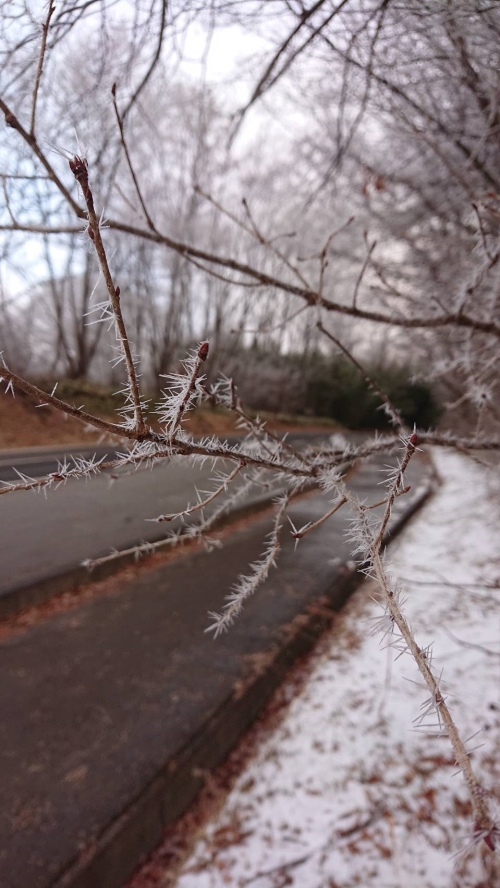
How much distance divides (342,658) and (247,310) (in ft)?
50.1

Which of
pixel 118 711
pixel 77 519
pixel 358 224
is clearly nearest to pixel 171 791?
pixel 118 711

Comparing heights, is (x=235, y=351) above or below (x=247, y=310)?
below

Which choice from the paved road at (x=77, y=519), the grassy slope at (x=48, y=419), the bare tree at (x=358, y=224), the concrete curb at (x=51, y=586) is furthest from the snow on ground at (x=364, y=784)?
the grassy slope at (x=48, y=419)

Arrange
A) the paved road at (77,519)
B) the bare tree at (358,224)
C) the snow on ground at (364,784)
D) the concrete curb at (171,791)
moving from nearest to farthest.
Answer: the bare tree at (358,224) → the concrete curb at (171,791) → the snow on ground at (364,784) → the paved road at (77,519)

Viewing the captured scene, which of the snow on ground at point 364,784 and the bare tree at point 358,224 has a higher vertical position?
the bare tree at point 358,224

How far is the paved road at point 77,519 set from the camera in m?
4.00

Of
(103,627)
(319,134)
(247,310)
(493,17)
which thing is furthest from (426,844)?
(247,310)

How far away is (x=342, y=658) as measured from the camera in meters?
4.12

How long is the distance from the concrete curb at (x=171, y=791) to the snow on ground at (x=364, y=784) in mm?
197


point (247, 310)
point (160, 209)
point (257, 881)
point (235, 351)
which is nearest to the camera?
Answer: point (257, 881)

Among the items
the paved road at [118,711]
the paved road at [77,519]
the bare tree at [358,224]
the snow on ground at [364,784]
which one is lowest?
the snow on ground at [364,784]

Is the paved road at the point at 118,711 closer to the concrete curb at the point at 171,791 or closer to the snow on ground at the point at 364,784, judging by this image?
the concrete curb at the point at 171,791

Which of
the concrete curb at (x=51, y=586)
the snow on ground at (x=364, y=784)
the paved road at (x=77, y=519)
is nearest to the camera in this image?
the snow on ground at (x=364, y=784)

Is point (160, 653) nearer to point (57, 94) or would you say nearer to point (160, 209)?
point (57, 94)
